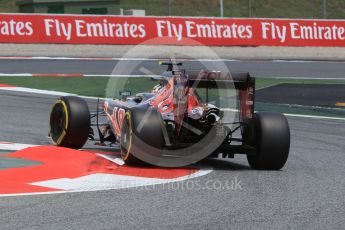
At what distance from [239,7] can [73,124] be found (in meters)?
47.8

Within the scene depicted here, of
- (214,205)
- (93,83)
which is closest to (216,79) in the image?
(214,205)

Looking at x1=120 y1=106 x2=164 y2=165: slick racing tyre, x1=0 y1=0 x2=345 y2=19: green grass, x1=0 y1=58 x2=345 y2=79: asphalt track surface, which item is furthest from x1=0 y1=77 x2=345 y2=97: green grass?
x1=0 y1=0 x2=345 y2=19: green grass

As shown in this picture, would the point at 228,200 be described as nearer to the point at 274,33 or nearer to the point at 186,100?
the point at 186,100

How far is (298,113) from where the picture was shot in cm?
1850

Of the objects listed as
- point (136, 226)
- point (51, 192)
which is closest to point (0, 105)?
point (51, 192)

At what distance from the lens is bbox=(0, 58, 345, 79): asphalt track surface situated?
87.3ft

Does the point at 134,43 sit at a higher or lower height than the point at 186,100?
lower

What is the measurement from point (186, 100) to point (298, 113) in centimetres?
850

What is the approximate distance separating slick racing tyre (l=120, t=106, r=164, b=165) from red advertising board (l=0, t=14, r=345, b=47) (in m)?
21.6

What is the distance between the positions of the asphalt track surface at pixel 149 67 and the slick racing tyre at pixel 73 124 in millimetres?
13317

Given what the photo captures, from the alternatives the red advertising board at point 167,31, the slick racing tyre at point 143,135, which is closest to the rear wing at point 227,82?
the slick racing tyre at point 143,135

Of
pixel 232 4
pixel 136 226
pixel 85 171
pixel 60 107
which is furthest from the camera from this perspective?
pixel 232 4

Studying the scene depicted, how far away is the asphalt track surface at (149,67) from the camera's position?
87.3 ft

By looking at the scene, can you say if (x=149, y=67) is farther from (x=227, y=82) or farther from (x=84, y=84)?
(x=227, y=82)
